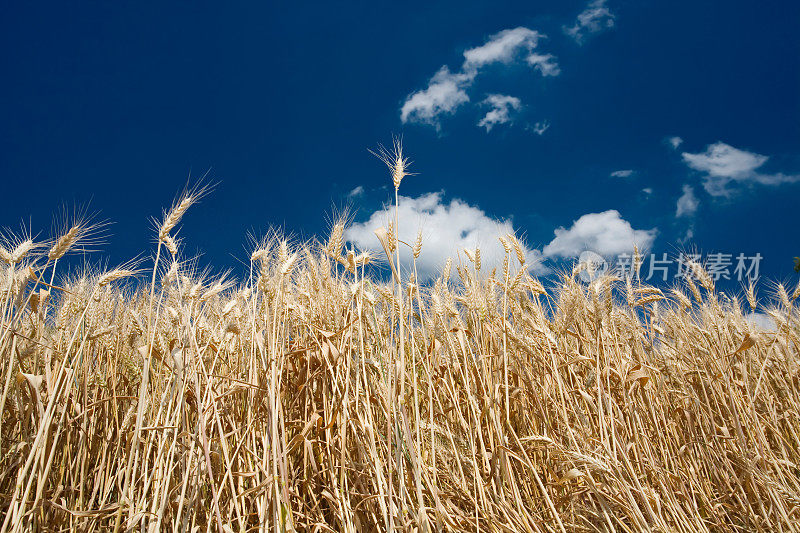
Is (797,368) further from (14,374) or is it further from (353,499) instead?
(14,374)

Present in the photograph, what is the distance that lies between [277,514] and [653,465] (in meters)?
1.33

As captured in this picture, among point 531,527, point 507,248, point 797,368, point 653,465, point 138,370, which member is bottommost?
point 531,527

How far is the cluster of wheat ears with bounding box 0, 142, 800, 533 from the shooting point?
1.52 meters

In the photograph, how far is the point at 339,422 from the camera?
1812 millimetres

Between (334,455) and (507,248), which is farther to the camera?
(507,248)

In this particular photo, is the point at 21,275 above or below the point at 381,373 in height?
above

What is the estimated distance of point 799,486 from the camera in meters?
2.06

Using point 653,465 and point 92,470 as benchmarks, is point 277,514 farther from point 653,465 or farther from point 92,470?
point 653,465

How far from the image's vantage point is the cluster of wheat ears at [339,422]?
1.52 meters

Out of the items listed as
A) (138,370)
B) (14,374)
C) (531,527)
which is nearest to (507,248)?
(531,527)

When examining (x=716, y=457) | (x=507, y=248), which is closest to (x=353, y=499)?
(x=507, y=248)

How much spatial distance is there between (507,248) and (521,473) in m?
1.19

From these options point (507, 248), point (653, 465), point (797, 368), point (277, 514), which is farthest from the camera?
point (797, 368)

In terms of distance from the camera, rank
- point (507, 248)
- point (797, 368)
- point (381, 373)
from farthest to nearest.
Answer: point (797, 368)
point (507, 248)
point (381, 373)
